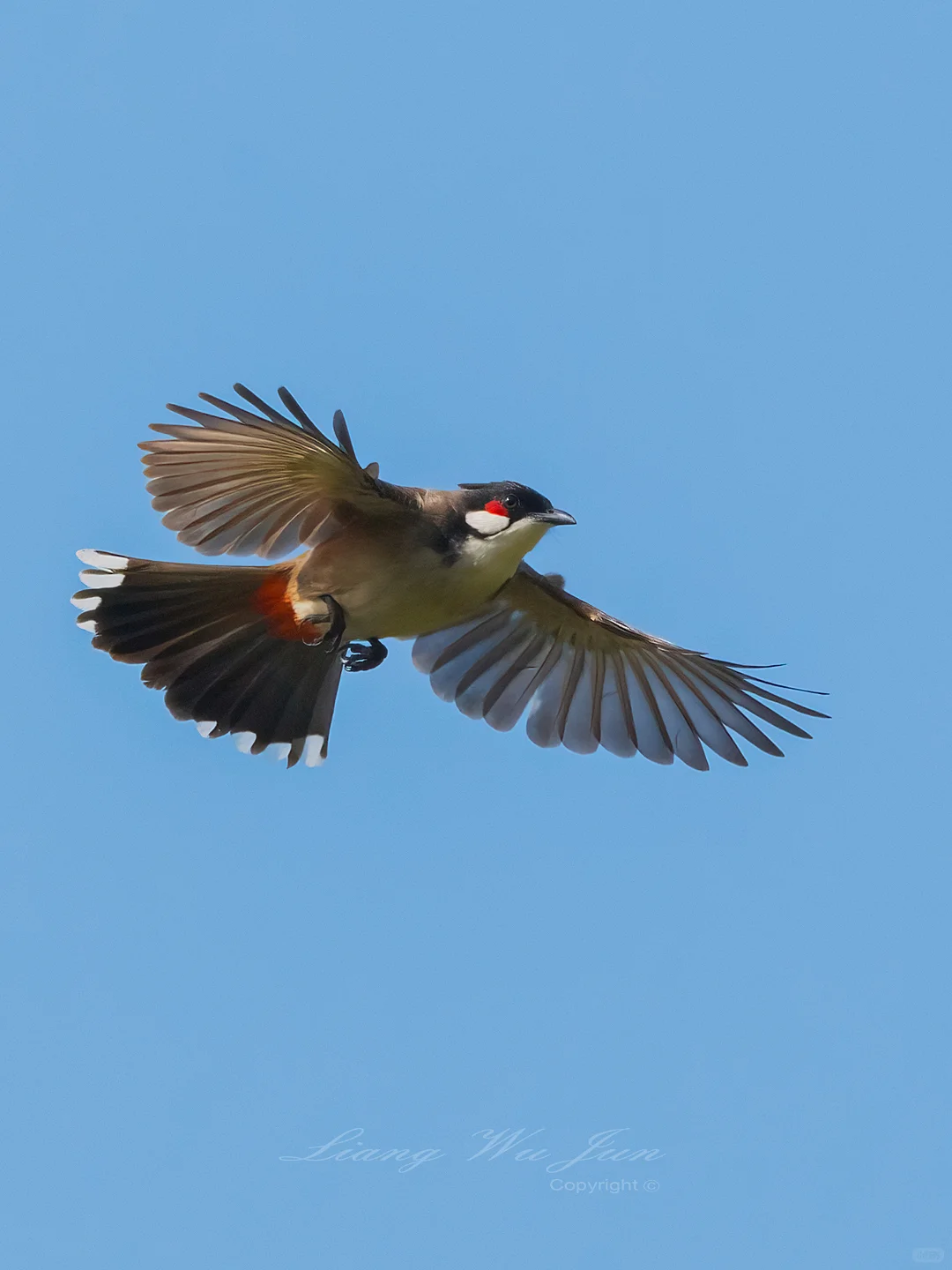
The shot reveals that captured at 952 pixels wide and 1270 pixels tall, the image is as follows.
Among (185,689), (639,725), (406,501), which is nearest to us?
(406,501)

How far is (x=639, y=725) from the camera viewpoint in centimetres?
1030

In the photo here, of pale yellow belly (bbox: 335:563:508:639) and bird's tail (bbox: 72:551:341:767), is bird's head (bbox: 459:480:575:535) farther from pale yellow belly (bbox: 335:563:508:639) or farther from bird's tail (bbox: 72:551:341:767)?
bird's tail (bbox: 72:551:341:767)

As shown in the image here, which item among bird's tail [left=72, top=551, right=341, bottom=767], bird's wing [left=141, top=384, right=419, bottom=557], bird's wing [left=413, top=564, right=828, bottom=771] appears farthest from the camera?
bird's wing [left=413, top=564, right=828, bottom=771]

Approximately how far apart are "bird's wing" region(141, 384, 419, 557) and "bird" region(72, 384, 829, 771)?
0.01m

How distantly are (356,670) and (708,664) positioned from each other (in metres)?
Result: 2.13

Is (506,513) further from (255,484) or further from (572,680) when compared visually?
(572,680)

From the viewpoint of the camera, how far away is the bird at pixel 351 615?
8.45m

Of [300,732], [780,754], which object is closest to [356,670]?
[300,732]

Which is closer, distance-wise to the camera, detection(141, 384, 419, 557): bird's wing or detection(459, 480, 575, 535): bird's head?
detection(141, 384, 419, 557): bird's wing

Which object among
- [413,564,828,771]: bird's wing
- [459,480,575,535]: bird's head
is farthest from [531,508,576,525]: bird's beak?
[413,564,828,771]: bird's wing

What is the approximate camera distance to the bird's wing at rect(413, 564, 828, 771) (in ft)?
32.9

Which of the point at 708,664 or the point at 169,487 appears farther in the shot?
the point at 708,664

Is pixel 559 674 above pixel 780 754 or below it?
above

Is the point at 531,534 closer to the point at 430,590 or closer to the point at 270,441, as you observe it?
the point at 430,590
